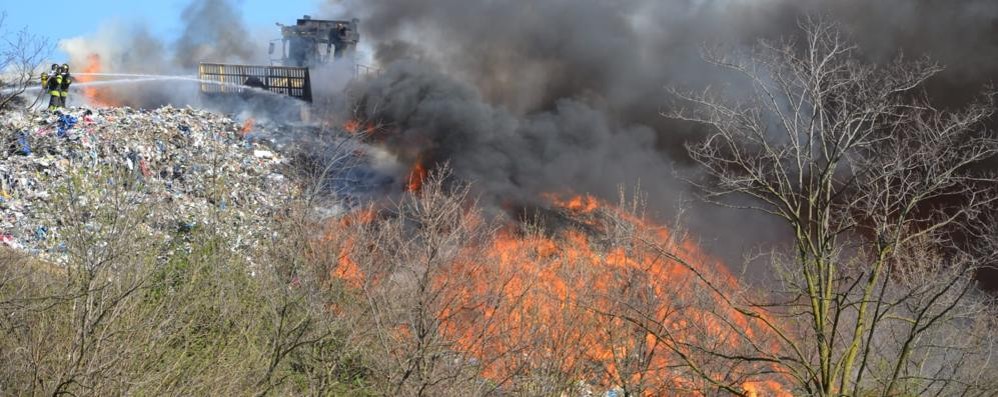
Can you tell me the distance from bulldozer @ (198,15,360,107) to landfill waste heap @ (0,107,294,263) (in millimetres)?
2982

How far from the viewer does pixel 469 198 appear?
1781cm

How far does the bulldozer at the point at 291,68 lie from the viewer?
23.5 m

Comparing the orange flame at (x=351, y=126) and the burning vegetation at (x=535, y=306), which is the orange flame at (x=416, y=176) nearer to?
the orange flame at (x=351, y=126)

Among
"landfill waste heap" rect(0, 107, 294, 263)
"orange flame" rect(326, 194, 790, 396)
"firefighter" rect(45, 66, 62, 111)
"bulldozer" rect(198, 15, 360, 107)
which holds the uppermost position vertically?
"bulldozer" rect(198, 15, 360, 107)

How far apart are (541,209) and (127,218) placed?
A: 1030cm

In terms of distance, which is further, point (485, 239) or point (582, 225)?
point (582, 225)

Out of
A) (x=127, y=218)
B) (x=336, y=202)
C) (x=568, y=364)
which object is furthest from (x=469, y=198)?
(x=127, y=218)

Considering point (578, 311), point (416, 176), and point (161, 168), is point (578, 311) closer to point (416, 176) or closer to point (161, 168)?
point (416, 176)

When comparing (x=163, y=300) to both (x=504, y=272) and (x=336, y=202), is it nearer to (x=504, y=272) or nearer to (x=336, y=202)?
(x=504, y=272)

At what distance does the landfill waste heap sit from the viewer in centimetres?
1346

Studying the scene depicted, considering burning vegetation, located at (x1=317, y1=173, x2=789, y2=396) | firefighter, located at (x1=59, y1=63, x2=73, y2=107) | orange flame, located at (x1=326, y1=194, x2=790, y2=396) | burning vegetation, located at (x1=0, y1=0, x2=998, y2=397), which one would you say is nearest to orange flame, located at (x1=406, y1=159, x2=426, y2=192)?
burning vegetation, located at (x1=0, y1=0, x2=998, y2=397)

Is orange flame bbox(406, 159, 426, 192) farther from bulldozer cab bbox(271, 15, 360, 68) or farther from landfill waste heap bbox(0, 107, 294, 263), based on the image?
bulldozer cab bbox(271, 15, 360, 68)

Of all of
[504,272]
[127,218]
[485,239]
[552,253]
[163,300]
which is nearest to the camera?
[127,218]

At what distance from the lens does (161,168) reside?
16.6 meters
